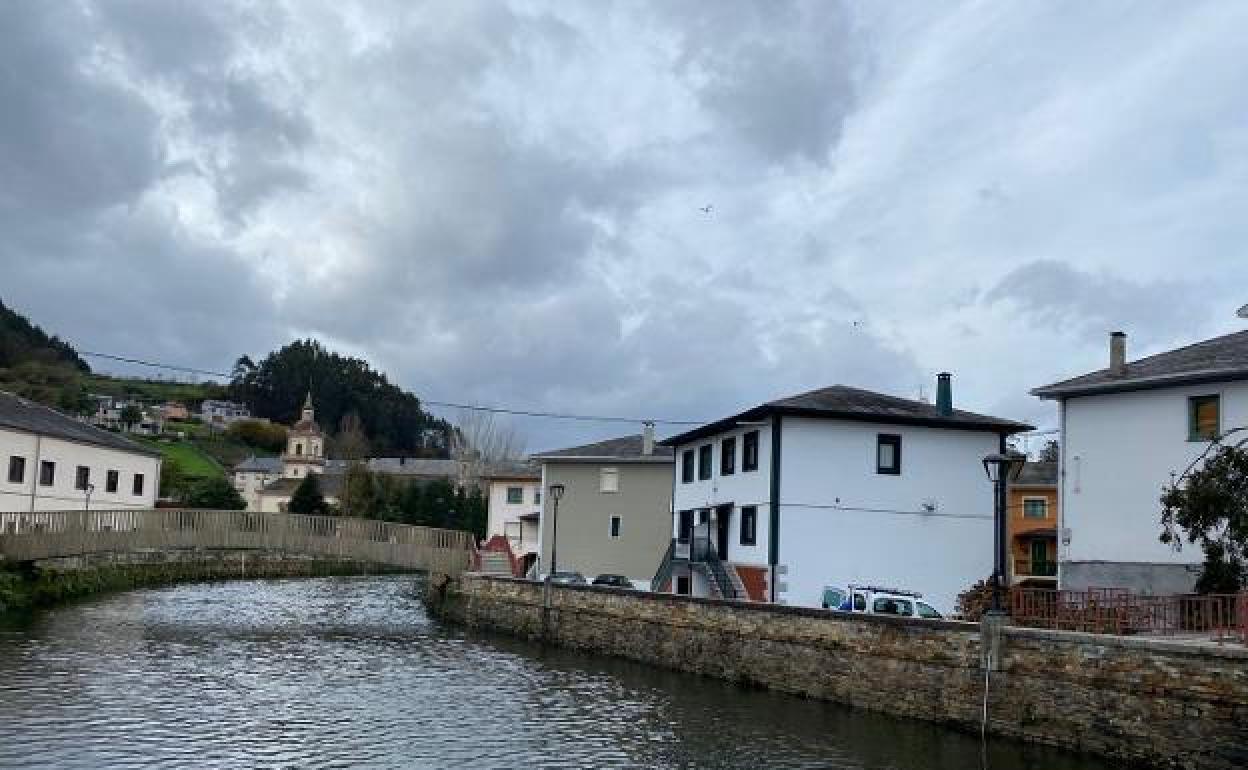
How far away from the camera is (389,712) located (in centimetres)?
2138

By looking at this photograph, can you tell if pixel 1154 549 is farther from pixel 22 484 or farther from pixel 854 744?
pixel 22 484

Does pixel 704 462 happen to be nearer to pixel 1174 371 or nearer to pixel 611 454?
pixel 611 454

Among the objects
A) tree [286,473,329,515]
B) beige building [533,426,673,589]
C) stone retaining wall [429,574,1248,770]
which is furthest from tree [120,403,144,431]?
stone retaining wall [429,574,1248,770]

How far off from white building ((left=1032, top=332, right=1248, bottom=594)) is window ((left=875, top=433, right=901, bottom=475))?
6.64 metres

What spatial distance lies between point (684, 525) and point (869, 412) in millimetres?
12181

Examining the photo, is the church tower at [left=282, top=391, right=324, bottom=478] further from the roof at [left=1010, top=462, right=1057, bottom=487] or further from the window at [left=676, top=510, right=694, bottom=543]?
the window at [left=676, top=510, right=694, bottom=543]

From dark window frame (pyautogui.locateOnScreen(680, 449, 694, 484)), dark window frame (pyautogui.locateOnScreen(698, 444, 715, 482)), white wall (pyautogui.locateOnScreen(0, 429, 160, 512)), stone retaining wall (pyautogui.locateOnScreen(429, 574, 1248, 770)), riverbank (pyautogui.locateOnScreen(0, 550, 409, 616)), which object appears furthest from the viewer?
white wall (pyautogui.locateOnScreen(0, 429, 160, 512))

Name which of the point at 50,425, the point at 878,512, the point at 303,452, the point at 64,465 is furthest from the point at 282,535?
the point at 303,452

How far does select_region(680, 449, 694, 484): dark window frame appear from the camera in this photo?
4369 cm

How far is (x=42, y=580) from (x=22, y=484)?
33.2 ft

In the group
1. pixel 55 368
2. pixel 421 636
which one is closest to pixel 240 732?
pixel 421 636

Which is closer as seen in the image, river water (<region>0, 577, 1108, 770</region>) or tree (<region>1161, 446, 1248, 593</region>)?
river water (<region>0, 577, 1108, 770</region>)

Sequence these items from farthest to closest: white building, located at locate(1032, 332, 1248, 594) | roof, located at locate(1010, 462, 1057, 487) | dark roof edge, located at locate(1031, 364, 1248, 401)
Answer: roof, located at locate(1010, 462, 1057, 487), white building, located at locate(1032, 332, 1248, 594), dark roof edge, located at locate(1031, 364, 1248, 401)

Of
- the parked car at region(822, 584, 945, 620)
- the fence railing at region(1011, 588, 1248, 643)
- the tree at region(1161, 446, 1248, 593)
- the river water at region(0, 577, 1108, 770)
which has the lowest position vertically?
the river water at region(0, 577, 1108, 770)
